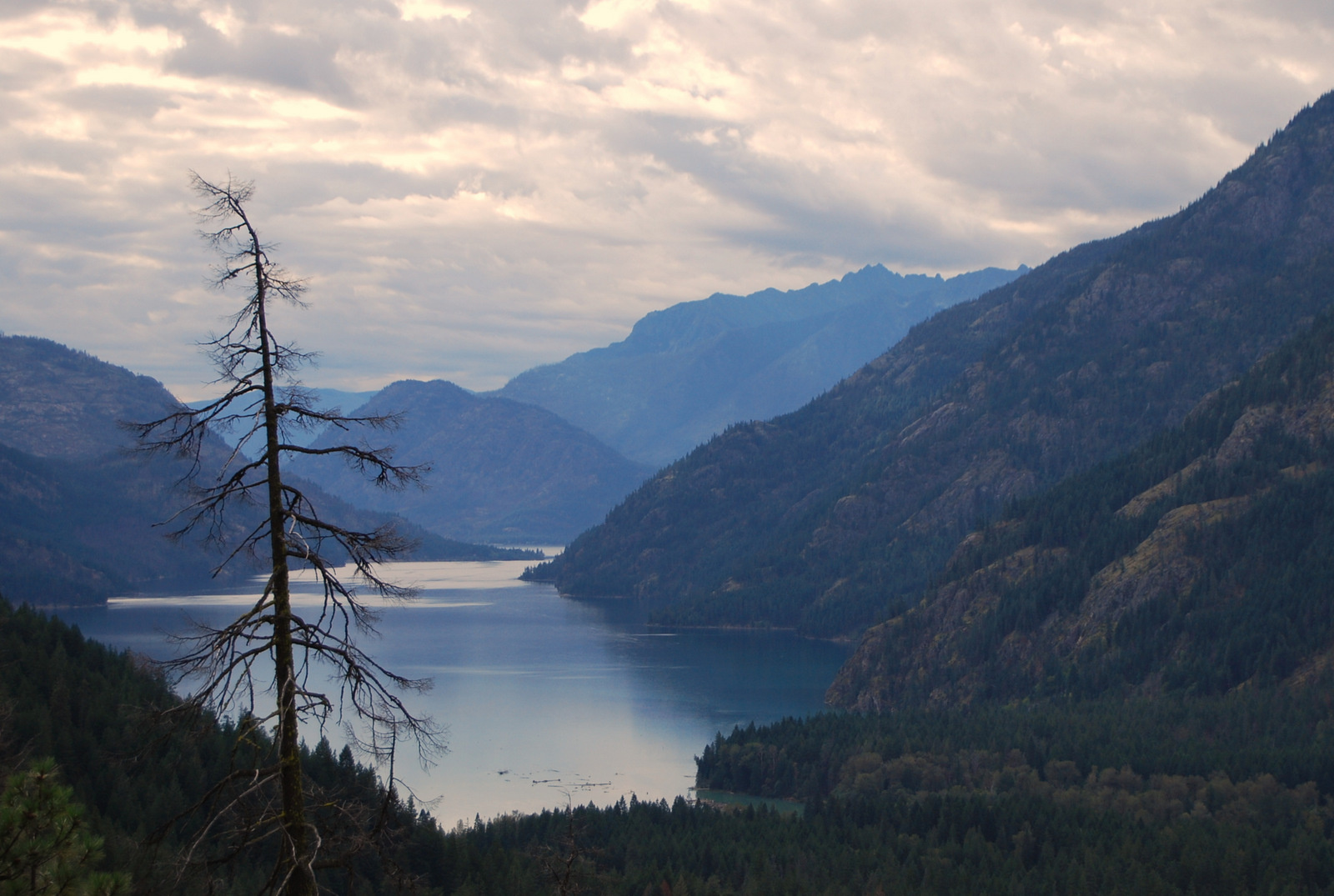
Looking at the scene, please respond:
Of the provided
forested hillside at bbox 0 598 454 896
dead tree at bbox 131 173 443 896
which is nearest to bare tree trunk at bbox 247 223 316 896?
dead tree at bbox 131 173 443 896

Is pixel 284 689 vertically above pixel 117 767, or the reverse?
pixel 284 689

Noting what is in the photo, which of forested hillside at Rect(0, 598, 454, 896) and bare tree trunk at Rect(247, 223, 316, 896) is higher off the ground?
bare tree trunk at Rect(247, 223, 316, 896)

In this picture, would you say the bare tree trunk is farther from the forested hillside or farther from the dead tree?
the forested hillside

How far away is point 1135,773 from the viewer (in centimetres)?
15088

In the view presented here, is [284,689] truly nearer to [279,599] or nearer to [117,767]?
[279,599]

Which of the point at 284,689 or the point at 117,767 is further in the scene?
the point at 117,767

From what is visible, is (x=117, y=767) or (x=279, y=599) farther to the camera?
(x=117, y=767)

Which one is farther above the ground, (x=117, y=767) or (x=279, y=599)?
(x=279, y=599)

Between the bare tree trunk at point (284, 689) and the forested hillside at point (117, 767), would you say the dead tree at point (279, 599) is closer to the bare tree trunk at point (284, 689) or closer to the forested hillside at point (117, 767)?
the bare tree trunk at point (284, 689)

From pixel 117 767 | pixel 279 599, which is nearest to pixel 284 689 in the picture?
pixel 279 599

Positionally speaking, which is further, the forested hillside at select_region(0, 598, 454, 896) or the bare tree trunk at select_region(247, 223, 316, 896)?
the forested hillside at select_region(0, 598, 454, 896)

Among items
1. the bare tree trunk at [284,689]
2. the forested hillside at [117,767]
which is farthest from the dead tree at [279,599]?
the forested hillside at [117,767]

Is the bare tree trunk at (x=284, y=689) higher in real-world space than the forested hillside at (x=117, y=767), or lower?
higher

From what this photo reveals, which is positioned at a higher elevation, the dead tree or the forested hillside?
the dead tree
